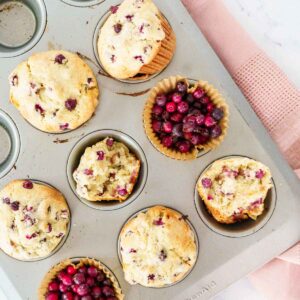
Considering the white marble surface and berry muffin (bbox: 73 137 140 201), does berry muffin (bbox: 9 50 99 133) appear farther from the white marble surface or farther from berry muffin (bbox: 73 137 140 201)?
the white marble surface

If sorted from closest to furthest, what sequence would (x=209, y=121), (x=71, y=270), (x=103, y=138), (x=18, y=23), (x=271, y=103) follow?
(x=209, y=121) → (x=71, y=270) → (x=103, y=138) → (x=271, y=103) → (x=18, y=23)

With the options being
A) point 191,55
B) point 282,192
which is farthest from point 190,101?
point 282,192

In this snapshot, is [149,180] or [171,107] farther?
[149,180]

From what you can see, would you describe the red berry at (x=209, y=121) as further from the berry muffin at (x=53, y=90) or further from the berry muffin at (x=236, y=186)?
the berry muffin at (x=53, y=90)

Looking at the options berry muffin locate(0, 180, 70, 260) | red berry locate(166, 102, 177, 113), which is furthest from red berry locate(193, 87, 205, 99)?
berry muffin locate(0, 180, 70, 260)

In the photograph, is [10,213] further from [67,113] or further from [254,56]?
[254,56]

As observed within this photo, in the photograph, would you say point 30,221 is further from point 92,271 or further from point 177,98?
point 177,98

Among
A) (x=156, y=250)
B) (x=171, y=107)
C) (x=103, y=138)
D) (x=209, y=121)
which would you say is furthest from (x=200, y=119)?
(x=156, y=250)
